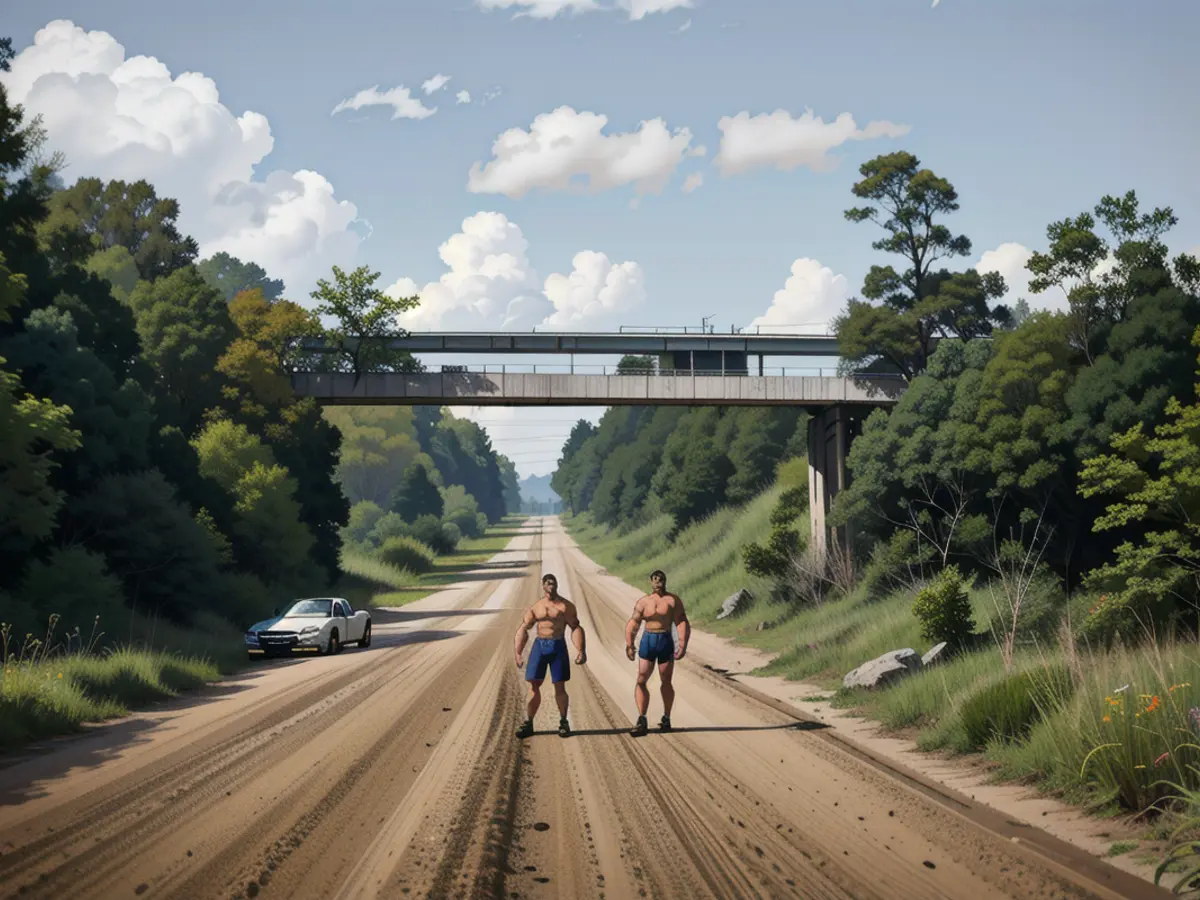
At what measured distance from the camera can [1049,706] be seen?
13.4 m

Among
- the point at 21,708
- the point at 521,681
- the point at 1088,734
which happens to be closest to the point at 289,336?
the point at 521,681

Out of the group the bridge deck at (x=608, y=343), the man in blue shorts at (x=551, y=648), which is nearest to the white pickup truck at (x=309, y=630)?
the man in blue shorts at (x=551, y=648)

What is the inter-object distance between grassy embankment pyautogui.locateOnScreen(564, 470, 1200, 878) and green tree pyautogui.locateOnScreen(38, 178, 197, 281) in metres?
53.4

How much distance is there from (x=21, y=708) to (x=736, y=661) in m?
16.9

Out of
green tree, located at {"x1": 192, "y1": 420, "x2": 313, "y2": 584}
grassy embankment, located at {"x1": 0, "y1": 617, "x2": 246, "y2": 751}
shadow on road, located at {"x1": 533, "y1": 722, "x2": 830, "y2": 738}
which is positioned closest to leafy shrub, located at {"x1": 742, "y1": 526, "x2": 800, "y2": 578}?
green tree, located at {"x1": 192, "y1": 420, "x2": 313, "y2": 584}

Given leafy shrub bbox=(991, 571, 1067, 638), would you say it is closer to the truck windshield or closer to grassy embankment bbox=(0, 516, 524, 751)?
grassy embankment bbox=(0, 516, 524, 751)

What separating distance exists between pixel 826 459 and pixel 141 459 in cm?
2638

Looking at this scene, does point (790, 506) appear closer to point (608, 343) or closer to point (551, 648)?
point (551, 648)

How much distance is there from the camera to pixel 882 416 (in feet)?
125

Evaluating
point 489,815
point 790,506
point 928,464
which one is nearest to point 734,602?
point 928,464

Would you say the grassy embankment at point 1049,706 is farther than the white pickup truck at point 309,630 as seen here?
No

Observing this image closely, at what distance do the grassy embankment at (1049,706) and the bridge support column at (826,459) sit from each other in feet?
64.5

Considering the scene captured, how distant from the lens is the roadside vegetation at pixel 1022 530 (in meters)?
12.3

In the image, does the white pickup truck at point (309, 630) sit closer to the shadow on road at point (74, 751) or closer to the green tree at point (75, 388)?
the green tree at point (75, 388)
